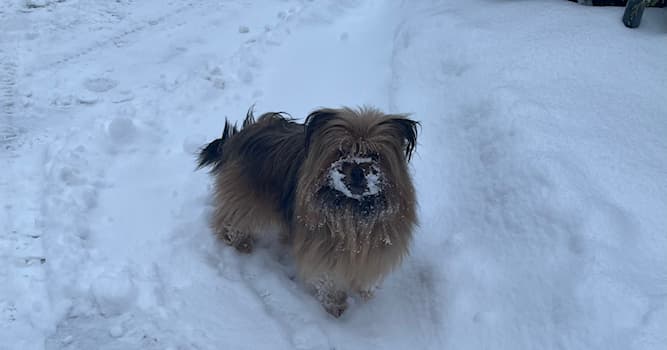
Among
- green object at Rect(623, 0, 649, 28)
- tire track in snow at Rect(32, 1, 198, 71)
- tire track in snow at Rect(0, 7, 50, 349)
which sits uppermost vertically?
green object at Rect(623, 0, 649, 28)

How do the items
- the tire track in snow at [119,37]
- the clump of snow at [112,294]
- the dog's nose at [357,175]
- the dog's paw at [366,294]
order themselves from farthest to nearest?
the tire track in snow at [119,37], the dog's paw at [366,294], the clump of snow at [112,294], the dog's nose at [357,175]

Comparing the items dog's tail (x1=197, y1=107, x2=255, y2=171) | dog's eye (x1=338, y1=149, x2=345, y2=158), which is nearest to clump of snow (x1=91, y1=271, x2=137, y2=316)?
dog's tail (x1=197, y1=107, x2=255, y2=171)

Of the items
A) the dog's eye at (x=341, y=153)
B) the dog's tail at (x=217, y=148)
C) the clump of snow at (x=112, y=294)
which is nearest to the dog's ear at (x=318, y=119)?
the dog's eye at (x=341, y=153)

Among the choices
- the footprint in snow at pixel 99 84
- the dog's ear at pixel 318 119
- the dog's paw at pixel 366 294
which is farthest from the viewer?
the footprint in snow at pixel 99 84

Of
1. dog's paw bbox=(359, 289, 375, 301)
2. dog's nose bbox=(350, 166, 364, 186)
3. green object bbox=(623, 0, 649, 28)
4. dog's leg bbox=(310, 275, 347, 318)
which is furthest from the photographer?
green object bbox=(623, 0, 649, 28)

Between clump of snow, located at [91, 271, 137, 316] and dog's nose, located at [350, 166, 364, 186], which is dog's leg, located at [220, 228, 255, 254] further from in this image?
dog's nose, located at [350, 166, 364, 186]

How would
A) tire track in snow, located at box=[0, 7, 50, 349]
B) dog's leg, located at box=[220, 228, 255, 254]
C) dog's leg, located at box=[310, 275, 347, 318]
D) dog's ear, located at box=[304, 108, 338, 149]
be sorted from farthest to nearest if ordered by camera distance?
1. dog's leg, located at box=[220, 228, 255, 254]
2. dog's leg, located at box=[310, 275, 347, 318]
3. tire track in snow, located at box=[0, 7, 50, 349]
4. dog's ear, located at box=[304, 108, 338, 149]

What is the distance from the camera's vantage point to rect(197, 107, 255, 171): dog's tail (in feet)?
13.1

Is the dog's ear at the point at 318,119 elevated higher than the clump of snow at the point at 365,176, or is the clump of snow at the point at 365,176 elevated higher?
the dog's ear at the point at 318,119

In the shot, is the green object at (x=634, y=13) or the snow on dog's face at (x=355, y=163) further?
the green object at (x=634, y=13)

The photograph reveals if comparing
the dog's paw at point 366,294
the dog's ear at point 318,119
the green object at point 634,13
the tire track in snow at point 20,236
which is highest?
the dog's ear at point 318,119

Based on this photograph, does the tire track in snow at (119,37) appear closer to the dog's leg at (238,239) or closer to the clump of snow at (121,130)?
the clump of snow at (121,130)

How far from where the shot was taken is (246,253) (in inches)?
159

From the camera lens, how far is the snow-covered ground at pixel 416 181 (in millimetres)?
3199
